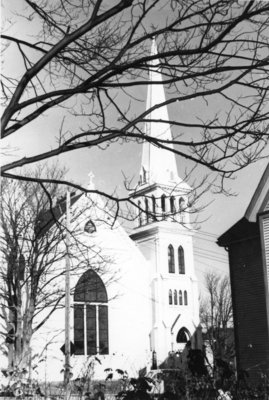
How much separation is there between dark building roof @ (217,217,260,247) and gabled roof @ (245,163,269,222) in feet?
8.29

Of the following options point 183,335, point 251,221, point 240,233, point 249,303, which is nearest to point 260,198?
point 251,221

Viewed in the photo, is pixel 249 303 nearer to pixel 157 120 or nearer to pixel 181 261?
pixel 157 120

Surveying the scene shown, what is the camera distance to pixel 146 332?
89.6ft

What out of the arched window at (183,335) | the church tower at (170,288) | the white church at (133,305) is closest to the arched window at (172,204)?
the white church at (133,305)

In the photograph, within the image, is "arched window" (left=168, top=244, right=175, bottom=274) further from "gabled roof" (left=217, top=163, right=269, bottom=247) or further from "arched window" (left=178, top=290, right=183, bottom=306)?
"gabled roof" (left=217, top=163, right=269, bottom=247)

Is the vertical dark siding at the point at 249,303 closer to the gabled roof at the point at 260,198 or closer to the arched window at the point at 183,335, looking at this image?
the gabled roof at the point at 260,198

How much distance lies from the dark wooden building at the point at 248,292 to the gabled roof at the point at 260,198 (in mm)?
1469

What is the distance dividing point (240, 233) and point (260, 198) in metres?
3.26

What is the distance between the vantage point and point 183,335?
29016 millimetres

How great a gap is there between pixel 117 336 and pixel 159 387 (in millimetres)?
21899

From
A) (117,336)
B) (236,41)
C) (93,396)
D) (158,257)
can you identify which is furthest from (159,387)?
(158,257)

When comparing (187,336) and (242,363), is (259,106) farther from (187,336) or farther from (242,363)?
(187,336)

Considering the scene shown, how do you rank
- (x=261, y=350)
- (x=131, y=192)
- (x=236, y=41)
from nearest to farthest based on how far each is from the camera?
(x=236, y=41)
(x=131, y=192)
(x=261, y=350)

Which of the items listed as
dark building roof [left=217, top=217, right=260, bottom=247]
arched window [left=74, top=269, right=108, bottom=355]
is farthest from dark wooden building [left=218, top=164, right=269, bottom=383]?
arched window [left=74, top=269, right=108, bottom=355]
